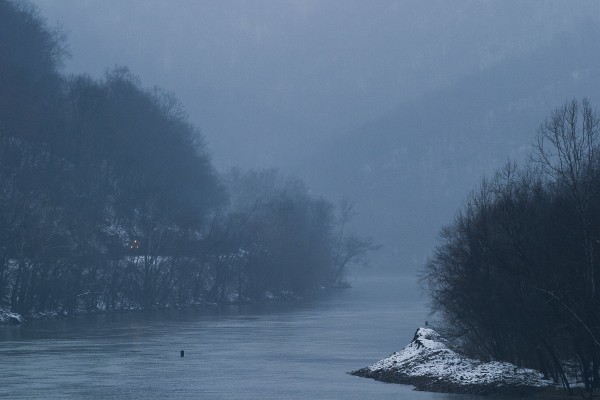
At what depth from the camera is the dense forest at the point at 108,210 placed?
121 meters

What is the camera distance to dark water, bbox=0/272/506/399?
57031mm

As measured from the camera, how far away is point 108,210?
493 feet

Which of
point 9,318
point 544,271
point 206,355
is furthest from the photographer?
point 9,318

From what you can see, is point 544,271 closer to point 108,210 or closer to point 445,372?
point 445,372

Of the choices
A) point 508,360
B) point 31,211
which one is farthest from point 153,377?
point 31,211

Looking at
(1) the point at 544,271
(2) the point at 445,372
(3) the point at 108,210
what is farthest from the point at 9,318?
(1) the point at 544,271

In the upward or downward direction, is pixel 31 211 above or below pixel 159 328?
above

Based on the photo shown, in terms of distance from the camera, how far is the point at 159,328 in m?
103

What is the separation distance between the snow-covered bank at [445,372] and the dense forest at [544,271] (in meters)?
1.84

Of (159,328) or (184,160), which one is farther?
(184,160)

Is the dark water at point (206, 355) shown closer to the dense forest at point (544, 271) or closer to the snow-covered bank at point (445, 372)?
the snow-covered bank at point (445, 372)

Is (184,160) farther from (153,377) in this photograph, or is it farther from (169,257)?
(153,377)

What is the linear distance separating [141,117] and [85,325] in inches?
2849

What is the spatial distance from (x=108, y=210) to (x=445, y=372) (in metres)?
97.2
